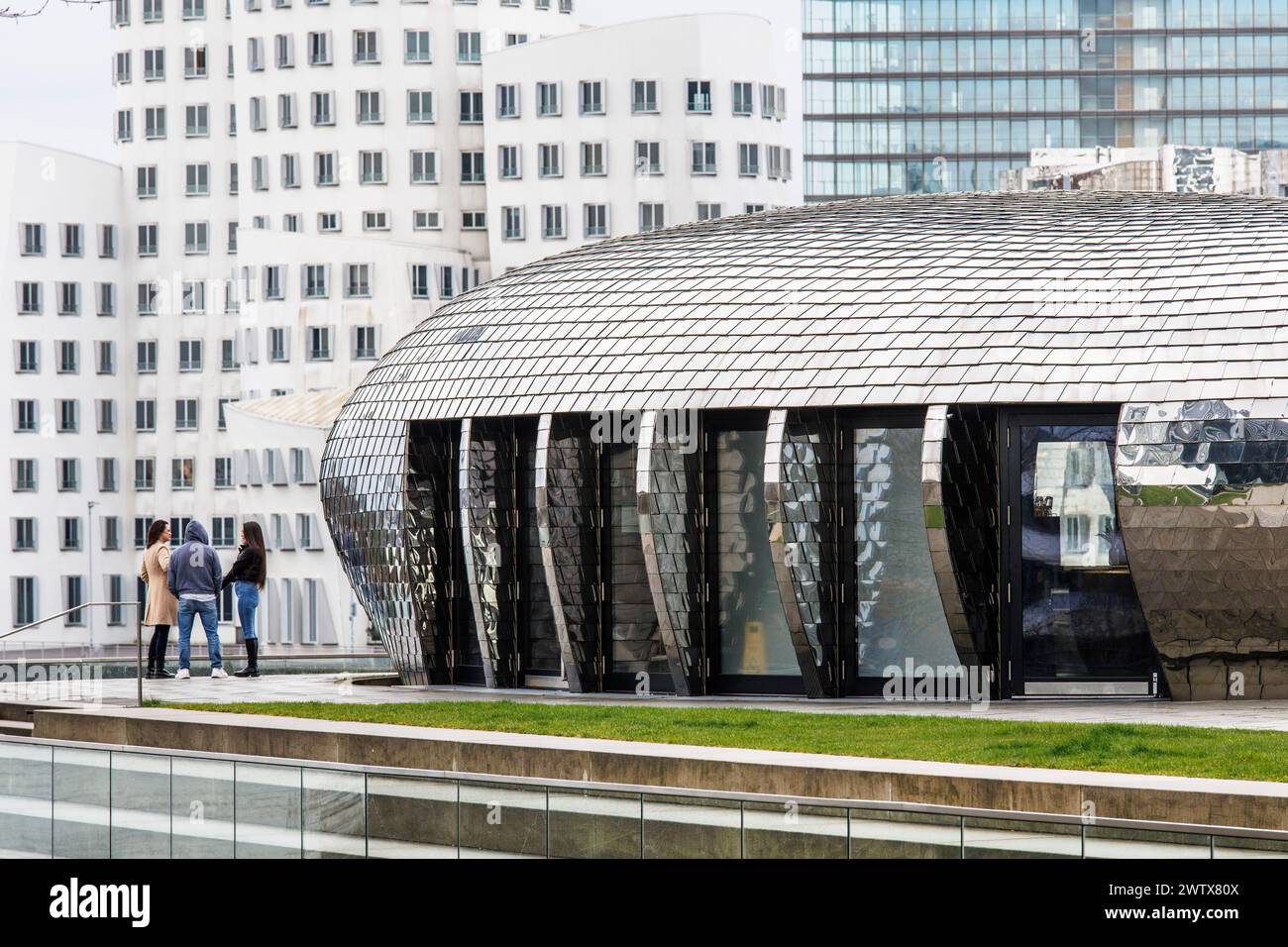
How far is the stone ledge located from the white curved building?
59571 mm

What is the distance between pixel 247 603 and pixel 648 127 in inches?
2098

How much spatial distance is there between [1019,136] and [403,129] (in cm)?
5418

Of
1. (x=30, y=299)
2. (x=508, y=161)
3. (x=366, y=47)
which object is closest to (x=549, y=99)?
(x=508, y=161)

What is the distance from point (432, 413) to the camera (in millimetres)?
28859

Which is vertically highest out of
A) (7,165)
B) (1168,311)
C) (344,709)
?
(7,165)

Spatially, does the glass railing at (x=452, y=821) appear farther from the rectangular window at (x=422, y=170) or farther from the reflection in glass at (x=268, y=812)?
the rectangular window at (x=422, y=170)

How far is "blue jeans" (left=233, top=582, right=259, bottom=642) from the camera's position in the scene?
30078mm

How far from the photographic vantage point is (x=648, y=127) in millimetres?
80562

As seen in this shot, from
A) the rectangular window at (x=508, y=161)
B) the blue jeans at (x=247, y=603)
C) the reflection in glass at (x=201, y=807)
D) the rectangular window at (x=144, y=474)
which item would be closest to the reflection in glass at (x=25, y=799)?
the reflection in glass at (x=201, y=807)

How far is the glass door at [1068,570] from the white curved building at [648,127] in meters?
55.7

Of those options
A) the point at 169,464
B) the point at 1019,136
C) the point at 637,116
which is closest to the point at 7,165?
the point at 169,464

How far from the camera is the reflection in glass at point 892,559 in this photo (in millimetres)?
26078
